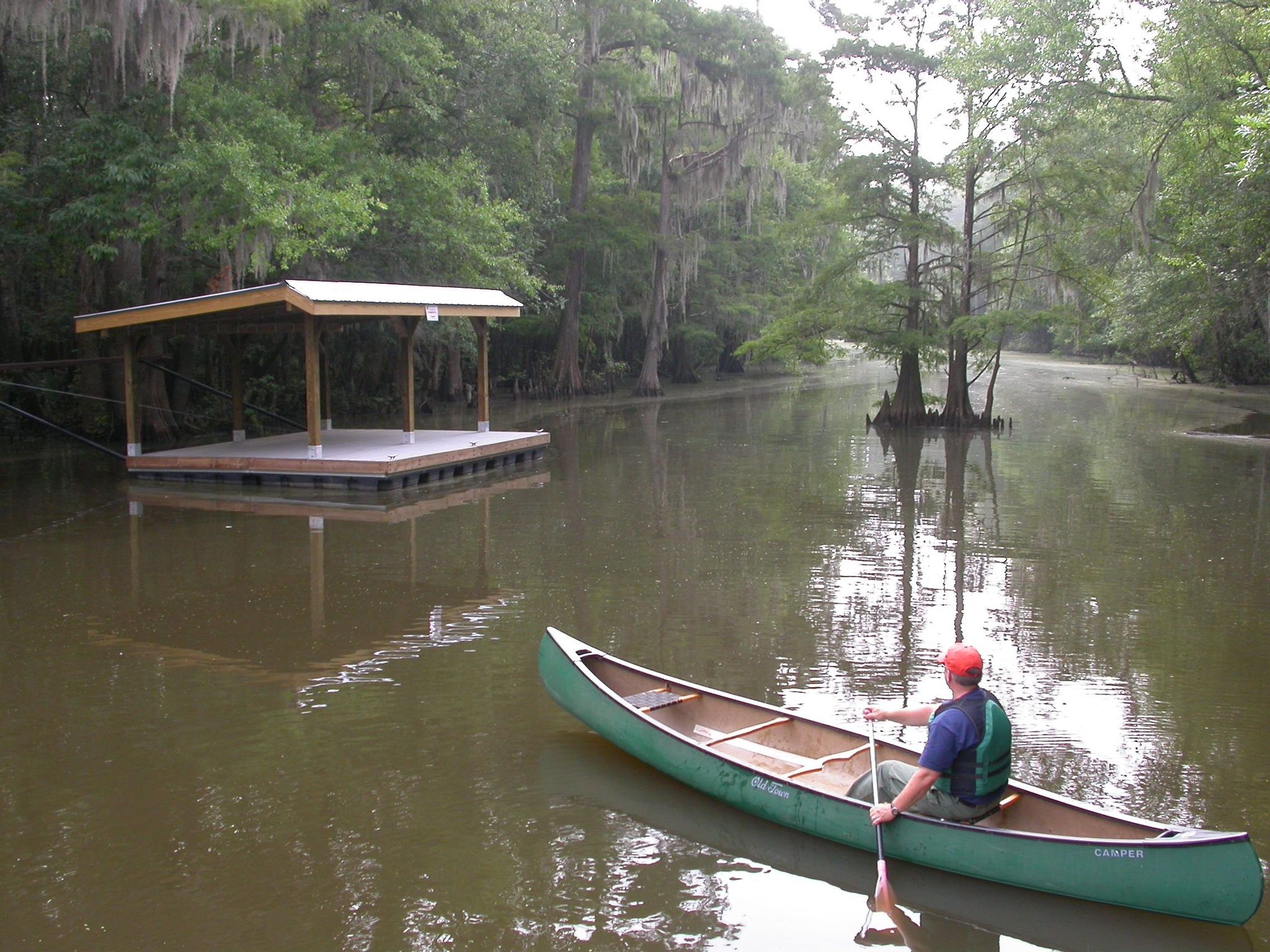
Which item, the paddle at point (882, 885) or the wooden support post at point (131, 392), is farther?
the wooden support post at point (131, 392)

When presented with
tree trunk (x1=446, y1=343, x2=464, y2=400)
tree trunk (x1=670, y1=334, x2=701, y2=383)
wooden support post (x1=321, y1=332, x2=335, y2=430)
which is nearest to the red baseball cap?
wooden support post (x1=321, y1=332, x2=335, y2=430)

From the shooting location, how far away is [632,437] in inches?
987

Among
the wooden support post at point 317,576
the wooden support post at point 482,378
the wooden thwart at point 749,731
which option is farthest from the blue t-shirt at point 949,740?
the wooden support post at point 482,378

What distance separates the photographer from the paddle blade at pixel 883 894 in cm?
516

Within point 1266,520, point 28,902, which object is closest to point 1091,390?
point 1266,520

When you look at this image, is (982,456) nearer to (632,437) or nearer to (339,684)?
(632,437)

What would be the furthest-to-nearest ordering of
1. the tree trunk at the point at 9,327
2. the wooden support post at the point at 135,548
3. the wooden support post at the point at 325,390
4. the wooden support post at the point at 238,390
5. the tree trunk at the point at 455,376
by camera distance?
the tree trunk at the point at 455,376, the tree trunk at the point at 9,327, the wooden support post at the point at 325,390, the wooden support post at the point at 238,390, the wooden support post at the point at 135,548

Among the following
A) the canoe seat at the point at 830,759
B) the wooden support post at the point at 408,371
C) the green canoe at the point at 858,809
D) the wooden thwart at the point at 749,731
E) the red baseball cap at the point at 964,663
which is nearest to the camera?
the green canoe at the point at 858,809

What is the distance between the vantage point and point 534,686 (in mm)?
7977

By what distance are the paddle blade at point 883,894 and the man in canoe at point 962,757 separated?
0.67ft

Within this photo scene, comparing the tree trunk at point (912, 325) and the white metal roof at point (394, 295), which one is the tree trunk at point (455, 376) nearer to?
the tree trunk at point (912, 325)

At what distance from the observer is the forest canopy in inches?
685

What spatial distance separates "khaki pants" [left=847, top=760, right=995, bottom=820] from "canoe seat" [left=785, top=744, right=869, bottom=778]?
21 cm

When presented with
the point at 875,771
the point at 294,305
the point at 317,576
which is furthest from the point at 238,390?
the point at 875,771
